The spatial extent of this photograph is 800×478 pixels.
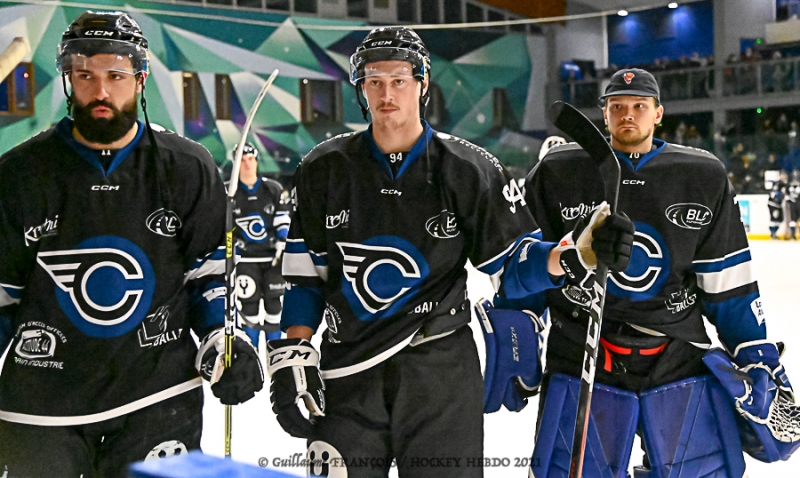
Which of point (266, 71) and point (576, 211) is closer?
point (576, 211)

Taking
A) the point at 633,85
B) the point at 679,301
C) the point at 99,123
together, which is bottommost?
the point at 679,301

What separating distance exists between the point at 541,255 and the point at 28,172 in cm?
107

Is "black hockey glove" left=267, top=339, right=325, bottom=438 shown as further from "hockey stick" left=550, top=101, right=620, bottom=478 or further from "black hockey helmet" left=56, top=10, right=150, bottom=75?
"black hockey helmet" left=56, top=10, right=150, bottom=75

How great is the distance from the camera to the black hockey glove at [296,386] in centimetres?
198

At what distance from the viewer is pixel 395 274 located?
1.99 m

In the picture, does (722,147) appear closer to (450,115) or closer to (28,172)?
(450,115)

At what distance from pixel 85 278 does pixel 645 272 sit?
1361mm

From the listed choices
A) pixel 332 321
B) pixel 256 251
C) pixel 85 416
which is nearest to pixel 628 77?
pixel 332 321

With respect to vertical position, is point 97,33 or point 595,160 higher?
point 97,33

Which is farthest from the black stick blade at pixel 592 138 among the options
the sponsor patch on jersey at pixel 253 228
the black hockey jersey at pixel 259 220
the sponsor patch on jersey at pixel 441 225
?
the sponsor patch on jersey at pixel 253 228

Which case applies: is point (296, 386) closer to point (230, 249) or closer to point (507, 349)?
point (230, 249)

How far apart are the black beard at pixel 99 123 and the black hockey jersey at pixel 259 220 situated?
3702 mm

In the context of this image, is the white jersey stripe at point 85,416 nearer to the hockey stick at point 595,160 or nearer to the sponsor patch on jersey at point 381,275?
the sponsor patch on jersey at point 381,275

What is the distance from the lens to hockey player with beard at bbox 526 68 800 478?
7.77 feet
